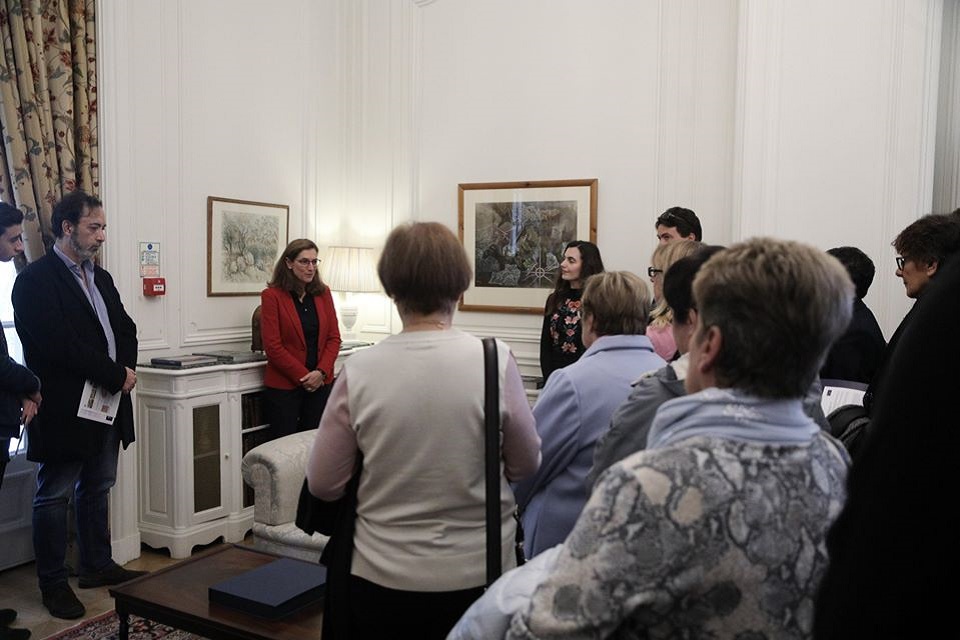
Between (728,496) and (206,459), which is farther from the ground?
(728,496)

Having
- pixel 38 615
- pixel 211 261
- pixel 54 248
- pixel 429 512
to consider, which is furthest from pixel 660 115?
pixel 38 615

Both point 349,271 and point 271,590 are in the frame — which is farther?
point 349,271

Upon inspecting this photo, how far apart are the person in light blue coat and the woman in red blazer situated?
3100 millimetres

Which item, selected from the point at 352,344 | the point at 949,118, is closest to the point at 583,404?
the point at 949,118

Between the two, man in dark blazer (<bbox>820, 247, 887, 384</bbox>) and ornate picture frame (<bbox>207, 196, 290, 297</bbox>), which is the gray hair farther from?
ornate picture frame (<bbox>207, 196, 290, 297</bbox>)

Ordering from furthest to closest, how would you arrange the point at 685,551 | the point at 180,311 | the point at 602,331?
the point at 180,311, the point at 602,331, the point at 685,551

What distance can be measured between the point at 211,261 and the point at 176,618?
318 cm

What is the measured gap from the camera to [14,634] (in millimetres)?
3420

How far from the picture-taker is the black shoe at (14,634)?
3.39 meters

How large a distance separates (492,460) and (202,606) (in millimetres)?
Answer: 1499

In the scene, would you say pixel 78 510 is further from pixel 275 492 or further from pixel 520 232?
pixel 520 232

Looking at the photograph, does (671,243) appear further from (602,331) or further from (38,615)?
(38,615)

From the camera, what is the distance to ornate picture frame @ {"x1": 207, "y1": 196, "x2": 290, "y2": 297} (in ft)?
17.7

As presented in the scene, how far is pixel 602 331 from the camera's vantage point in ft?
7.49
